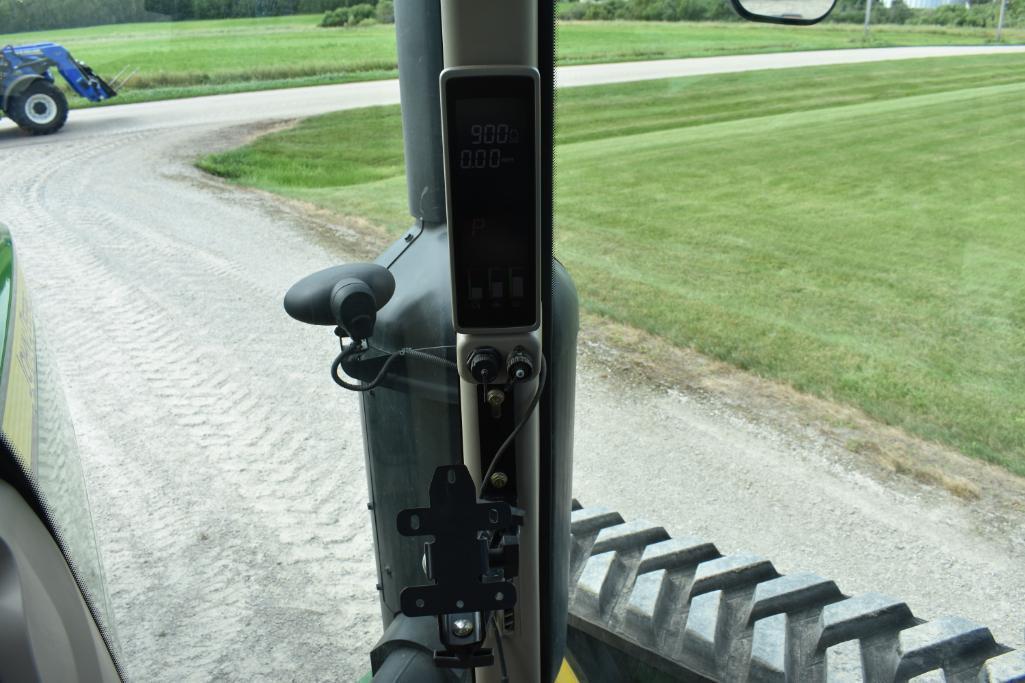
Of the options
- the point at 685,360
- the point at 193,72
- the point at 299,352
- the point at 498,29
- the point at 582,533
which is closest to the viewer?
the point at 498,29

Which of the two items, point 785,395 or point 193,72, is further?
point 785,395

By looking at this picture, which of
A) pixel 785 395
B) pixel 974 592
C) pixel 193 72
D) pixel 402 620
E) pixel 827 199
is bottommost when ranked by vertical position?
pixel 974 592

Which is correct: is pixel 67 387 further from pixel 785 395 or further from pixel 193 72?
pixel 785 395

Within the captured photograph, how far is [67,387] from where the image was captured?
1.32m

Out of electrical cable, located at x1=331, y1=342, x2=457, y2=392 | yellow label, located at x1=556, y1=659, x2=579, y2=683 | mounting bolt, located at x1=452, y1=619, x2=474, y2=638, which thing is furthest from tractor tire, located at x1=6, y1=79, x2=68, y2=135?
yellow label, located at x1=556, y1=659, x2=579, y2=683

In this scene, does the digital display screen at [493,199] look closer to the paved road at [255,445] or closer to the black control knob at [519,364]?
the black control knob at [519,364]

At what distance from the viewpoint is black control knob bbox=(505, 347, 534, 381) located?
1.04 m

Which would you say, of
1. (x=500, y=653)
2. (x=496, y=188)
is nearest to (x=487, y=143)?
(x=496, y=188)

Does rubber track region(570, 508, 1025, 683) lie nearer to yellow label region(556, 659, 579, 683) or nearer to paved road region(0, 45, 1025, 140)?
yellow label region(556, 659, 579, 683)

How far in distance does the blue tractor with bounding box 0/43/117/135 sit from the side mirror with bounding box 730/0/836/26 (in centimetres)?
89

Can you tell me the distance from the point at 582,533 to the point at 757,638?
1.41 feet

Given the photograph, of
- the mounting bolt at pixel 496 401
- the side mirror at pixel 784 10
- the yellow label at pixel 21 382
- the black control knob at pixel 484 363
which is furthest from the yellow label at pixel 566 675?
the side mirror at pixel 784 10

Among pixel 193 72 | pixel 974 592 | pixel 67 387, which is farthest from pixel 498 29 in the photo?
pixel 974 592

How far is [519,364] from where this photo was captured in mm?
1041
